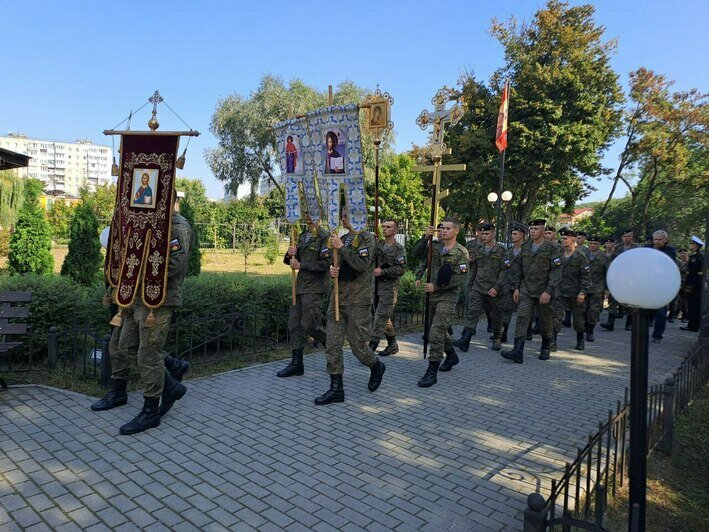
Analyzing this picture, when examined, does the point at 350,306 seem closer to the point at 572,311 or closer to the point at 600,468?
the point at 600,468

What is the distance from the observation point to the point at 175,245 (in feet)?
14.9

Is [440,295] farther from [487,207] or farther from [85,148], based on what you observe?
[85,148]

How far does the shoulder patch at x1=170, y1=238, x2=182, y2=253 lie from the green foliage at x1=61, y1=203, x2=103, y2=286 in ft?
25.8

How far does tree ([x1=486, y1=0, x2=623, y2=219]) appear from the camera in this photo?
23834 millimetres

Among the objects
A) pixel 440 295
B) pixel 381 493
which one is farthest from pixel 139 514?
pixel 440 295

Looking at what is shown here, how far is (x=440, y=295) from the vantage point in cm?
632

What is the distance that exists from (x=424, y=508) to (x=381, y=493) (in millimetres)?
329

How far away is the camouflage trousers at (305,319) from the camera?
6062mm

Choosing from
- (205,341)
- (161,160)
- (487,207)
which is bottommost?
(205,341)

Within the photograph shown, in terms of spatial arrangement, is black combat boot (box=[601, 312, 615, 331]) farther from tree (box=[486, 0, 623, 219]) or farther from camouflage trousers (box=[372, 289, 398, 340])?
tree (box=[486, 0, 623, 219])

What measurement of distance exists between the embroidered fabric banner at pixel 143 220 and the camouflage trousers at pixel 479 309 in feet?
17.3

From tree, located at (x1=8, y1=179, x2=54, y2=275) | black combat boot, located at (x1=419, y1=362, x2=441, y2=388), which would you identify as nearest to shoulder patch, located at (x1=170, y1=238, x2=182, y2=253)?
black combat boot, located at (x1=419, y1=362, x2=441, y2=388)

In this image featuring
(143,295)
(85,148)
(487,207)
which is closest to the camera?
(143,295)

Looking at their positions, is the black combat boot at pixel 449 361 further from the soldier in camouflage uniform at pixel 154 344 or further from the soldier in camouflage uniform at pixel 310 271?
the soldier in camouflage uniform at pixel 154 344
